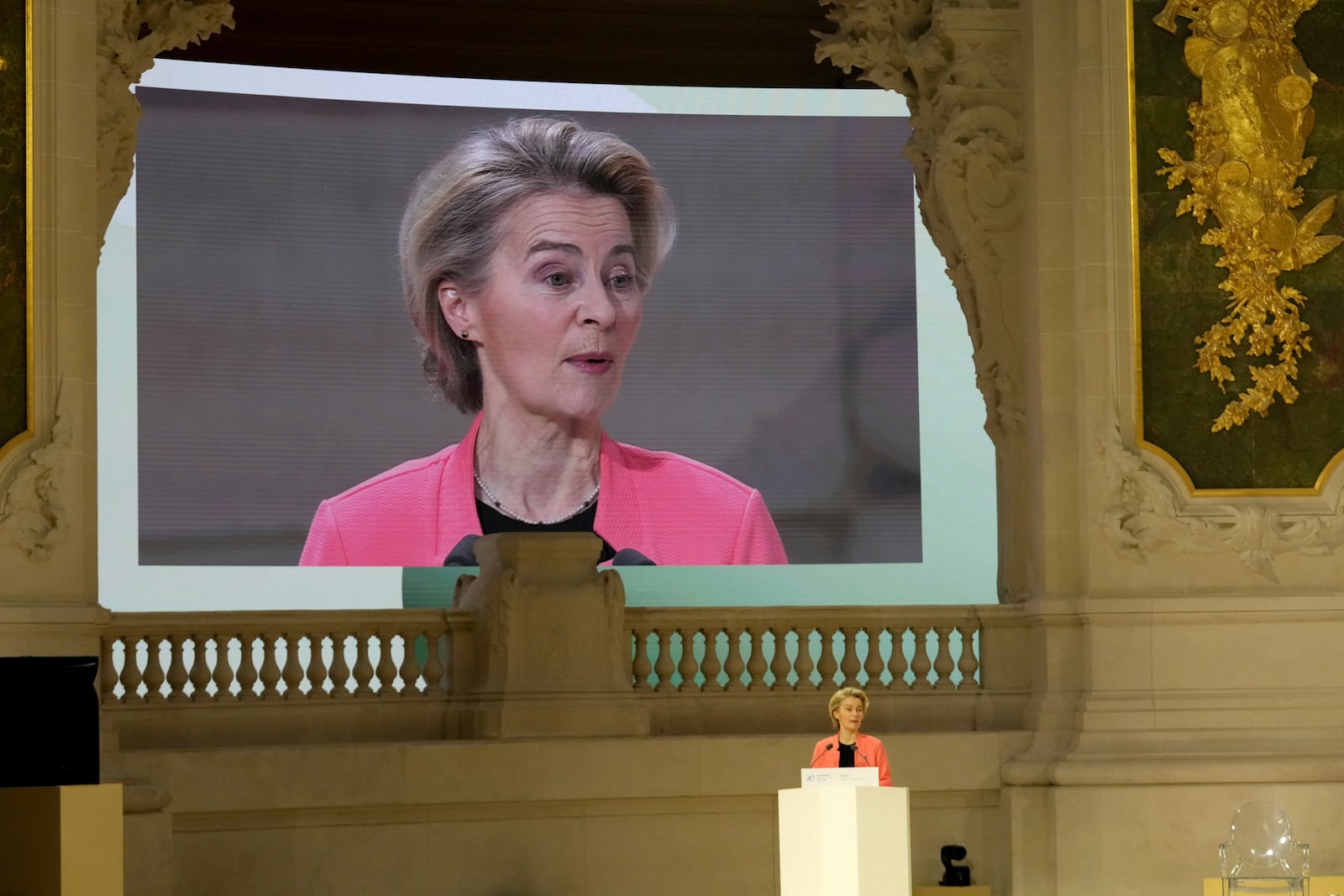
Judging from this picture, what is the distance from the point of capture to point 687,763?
1325 cm

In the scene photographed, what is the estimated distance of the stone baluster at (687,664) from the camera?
13883 millimetres

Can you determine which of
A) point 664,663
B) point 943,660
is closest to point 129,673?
point 664,663

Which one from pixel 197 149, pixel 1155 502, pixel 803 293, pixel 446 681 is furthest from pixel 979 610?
pixel 197 149

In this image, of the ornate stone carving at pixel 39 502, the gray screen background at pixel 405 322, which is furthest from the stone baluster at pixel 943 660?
the ornate stone carving at pixel 39 502

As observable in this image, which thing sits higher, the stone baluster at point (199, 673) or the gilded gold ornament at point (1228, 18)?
the gilded gold ornament at point (1228, 18)

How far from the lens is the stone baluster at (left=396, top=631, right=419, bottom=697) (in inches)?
529

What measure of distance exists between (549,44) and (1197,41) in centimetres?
583

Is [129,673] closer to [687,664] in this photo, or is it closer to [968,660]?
[687,664]

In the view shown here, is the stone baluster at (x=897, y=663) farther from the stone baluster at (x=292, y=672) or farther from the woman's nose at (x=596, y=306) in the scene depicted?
the woman's nose at (x=596, y=306)

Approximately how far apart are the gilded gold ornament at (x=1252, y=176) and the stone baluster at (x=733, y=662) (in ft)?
10.3

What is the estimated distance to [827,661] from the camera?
14086mm

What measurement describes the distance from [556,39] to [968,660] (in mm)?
6364

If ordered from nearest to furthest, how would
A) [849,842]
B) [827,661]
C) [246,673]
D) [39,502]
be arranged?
[849,842]
[39,502]
[246,673]
[827,661]

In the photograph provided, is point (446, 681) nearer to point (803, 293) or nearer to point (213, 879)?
point (213, 879)
